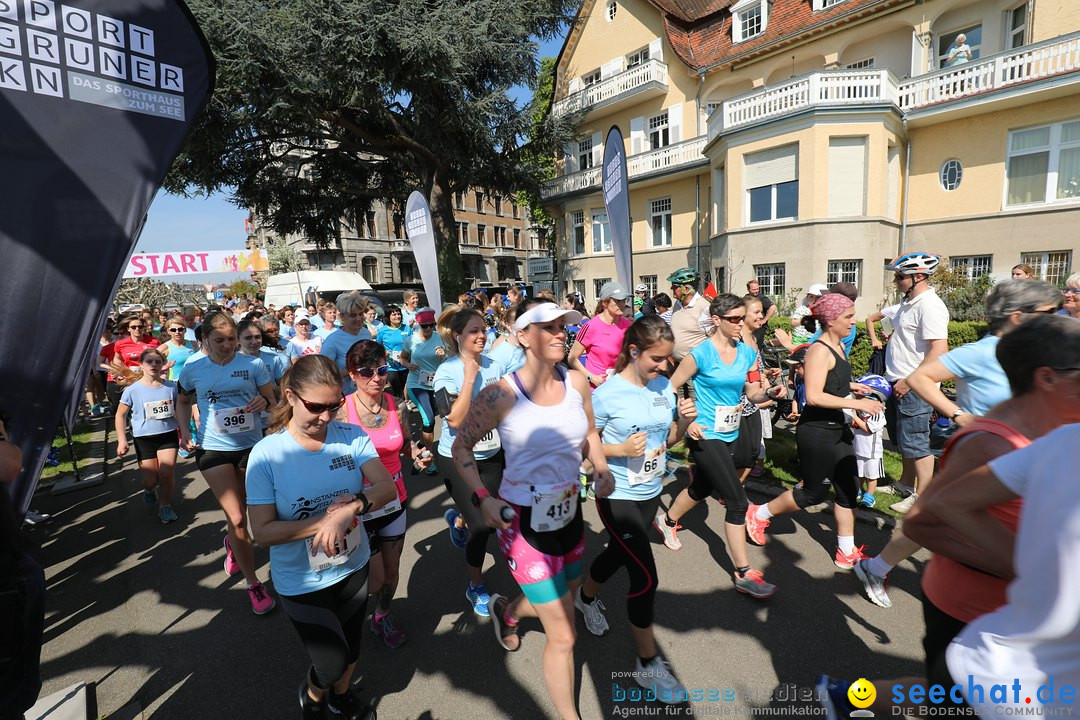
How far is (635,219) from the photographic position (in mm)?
23906

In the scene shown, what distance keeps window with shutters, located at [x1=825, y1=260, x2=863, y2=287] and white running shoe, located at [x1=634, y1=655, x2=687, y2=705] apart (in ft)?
55.5

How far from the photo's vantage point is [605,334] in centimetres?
584

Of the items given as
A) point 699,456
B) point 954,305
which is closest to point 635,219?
point 954,305

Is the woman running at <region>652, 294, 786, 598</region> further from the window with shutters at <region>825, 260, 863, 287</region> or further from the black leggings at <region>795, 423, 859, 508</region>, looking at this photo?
the window with shutters at <region>825, 260, 863, 287</region>

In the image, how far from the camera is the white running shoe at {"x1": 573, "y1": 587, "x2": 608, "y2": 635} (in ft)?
10.4

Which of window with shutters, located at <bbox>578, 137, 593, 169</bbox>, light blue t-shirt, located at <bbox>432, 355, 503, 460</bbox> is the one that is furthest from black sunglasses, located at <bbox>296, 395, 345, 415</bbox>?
window with shutters, located at <bbox>578, 137, 593, 169</bbox>

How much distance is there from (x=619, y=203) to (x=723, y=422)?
4.08m

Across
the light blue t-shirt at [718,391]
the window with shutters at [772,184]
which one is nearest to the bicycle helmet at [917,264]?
the light blue t-shirt at [718,391]

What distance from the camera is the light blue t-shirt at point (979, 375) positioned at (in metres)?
2.93

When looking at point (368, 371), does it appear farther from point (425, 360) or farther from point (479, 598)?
point (425, 360)

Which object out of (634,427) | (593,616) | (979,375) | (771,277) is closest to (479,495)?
(634,427)

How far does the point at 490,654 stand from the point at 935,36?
71.9 feet

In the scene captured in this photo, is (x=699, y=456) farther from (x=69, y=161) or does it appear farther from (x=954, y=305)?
(x=954, y=305)

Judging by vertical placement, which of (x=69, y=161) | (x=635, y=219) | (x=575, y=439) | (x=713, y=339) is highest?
(x=635, y=219)
